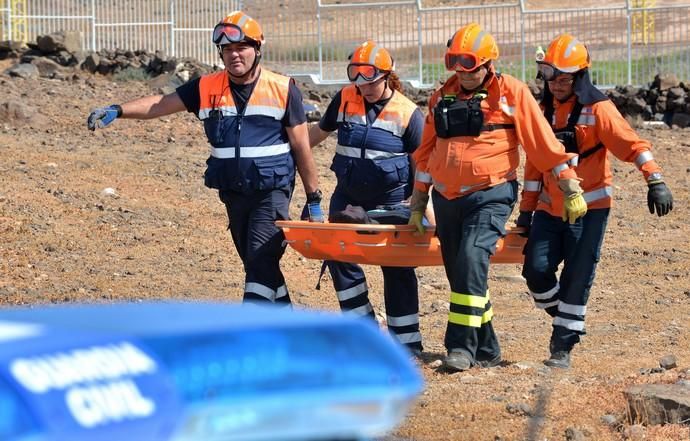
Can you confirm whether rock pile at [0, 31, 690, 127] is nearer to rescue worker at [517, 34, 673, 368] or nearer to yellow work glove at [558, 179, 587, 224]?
rescue worker at [517, 34, 673, 368]

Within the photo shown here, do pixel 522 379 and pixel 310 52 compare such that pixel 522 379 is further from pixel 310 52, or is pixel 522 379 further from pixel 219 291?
pixel 310 52

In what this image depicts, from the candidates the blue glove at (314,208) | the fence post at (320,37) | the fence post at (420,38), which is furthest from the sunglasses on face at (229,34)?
the fence post at (420,38)

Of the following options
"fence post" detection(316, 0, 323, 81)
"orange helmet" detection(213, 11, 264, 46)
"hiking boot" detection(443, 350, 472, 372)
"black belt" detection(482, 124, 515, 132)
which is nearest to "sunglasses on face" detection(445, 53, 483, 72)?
"black belt" detection(482, 124, 515, 132)

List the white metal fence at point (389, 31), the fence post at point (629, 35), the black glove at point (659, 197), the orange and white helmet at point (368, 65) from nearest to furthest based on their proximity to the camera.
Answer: the black glove at point (659, 197), the orange and white helmet at point (368, 65), the fence post at point (629, 35), the white metal fence at point (389, 31)

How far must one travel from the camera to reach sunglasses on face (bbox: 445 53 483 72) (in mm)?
7230

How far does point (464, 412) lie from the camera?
21.2 feet

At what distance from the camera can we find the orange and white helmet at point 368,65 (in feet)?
25.6

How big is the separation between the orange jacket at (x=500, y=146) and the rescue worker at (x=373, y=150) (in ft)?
1.81

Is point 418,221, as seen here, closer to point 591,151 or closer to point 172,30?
point 591,151

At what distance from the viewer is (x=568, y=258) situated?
7750mm

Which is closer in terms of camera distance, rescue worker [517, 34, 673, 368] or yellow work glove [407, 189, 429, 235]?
rescue worker [517, 34, 673, 368]

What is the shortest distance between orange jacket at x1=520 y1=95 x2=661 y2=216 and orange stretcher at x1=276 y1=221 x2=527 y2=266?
0.50 meters

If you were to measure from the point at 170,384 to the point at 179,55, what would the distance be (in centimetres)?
2224

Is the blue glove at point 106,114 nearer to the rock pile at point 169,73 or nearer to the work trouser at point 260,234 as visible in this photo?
the work trouser at point 260,234
